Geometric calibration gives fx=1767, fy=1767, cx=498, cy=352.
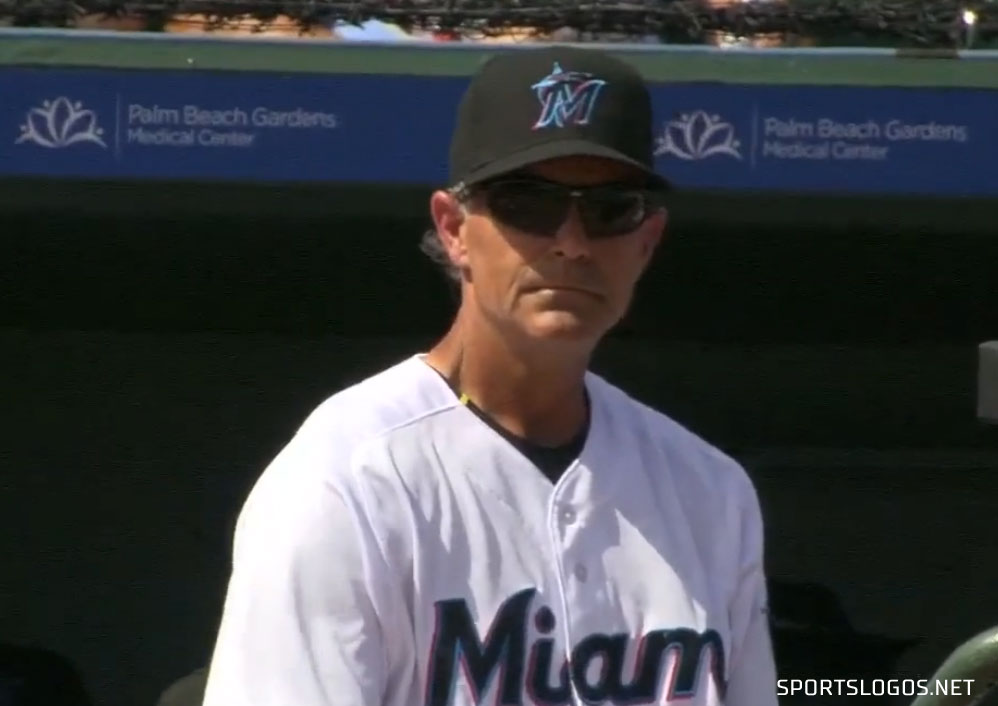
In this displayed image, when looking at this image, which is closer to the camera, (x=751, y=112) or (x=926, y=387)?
(x=751, y=112)

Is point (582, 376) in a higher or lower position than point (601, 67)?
lower

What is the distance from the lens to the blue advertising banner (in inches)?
142

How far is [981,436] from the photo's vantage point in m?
4.43

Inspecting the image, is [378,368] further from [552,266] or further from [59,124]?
[552,266]

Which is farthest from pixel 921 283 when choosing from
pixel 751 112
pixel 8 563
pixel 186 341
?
pixel 8 563

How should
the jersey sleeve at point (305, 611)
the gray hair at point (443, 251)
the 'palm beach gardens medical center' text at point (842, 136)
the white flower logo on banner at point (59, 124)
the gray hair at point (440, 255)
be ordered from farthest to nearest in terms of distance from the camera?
the 'palm beach gardens medical center' text at point (842, 136)
the white flower logo on banner at point (59, 124)
the gray hair at point (440, 255)
the gray hair at point (443, 251)
the jersey sleeve at point (305, 611)

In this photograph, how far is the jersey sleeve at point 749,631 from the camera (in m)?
1.82

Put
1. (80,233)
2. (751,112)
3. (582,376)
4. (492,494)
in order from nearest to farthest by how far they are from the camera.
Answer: (492,494) → (582,376) → (751,112) → (80,233)

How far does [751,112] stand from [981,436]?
1.24 m

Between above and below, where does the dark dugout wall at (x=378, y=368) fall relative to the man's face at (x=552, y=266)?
below

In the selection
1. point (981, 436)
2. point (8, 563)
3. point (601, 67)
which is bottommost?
point (8, 563)

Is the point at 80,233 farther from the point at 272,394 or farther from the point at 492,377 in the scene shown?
the point at 492,377

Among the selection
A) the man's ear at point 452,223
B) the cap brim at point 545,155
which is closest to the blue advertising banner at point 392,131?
the man's ear at point 452,223

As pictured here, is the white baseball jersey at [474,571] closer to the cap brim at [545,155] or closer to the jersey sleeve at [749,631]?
the jersey sleeve at [749,631]
